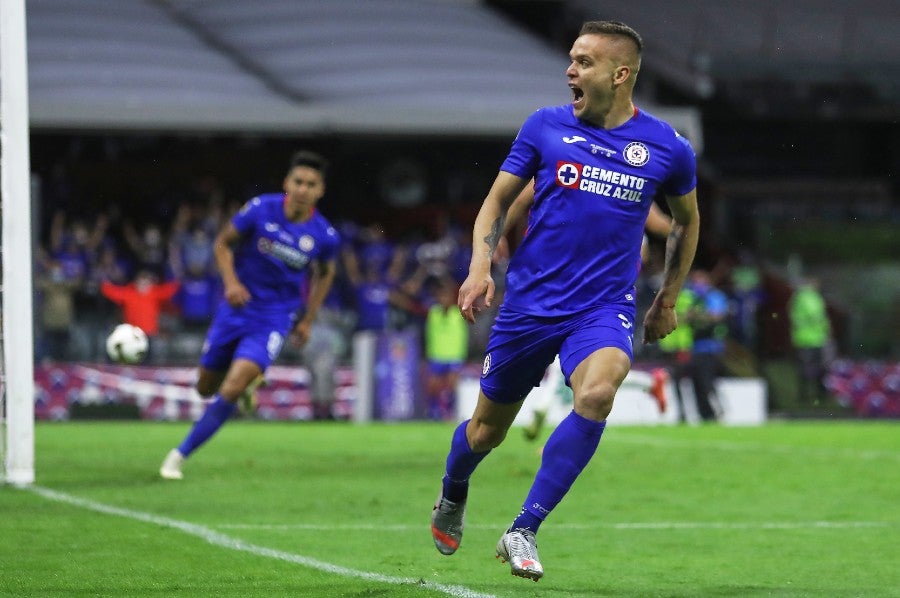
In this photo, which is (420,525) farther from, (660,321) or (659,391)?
(659,391)

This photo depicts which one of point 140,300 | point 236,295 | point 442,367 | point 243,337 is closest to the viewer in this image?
point 236,295

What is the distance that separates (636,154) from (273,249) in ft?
20.0

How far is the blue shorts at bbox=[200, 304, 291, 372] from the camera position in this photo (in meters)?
12.0

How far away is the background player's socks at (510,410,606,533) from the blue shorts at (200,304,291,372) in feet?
19.3

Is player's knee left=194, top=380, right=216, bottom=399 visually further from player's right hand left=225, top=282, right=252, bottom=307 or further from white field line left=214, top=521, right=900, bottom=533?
white field line left=214, top=521, right=900, bottom=533

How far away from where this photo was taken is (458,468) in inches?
273

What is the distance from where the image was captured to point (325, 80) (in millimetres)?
31219

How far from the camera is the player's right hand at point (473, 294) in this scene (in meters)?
6.05

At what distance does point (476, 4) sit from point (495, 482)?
26.8 metres

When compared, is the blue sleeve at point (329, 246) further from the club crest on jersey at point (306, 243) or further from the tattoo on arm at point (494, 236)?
the tattoo on arm at point (494, 236)

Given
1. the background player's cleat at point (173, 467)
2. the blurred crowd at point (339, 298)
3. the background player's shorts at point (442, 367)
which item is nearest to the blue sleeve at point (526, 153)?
the background player's cleat at point (173, 467)

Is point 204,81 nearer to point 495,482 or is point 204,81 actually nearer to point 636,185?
point 495,482

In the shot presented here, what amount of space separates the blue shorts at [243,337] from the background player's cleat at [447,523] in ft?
16.9

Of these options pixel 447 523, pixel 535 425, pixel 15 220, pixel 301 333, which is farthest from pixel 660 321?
pixel 535 425
